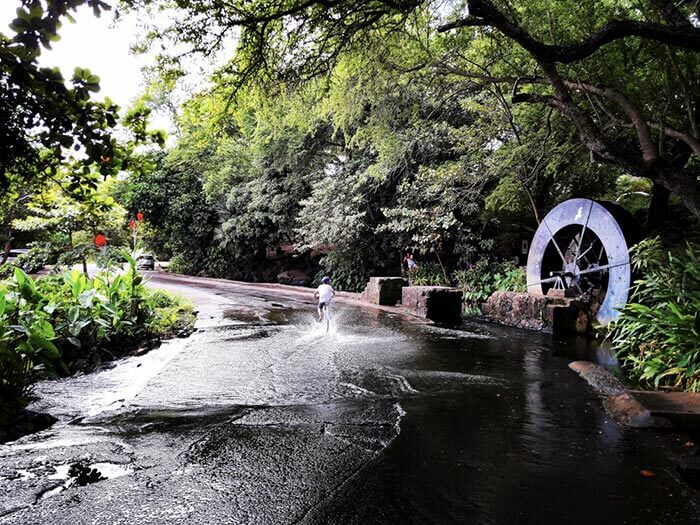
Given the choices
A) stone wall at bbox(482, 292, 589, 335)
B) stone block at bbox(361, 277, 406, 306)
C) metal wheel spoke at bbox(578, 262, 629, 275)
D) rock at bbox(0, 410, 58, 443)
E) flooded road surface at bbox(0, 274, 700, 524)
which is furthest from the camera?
stone block at bbox(361, 277, 406, 306)

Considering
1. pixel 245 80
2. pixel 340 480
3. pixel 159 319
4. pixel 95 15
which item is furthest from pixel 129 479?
pixel 159 319

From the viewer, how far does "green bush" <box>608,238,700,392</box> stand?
17.6 feet

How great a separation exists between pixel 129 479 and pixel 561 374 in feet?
17.7

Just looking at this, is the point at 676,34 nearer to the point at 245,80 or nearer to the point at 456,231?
the point at 245,80

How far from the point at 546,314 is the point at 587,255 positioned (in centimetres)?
381

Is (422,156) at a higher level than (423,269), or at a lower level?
higher

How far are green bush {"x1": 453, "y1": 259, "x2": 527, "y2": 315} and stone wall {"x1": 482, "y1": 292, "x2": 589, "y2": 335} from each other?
7.13 feet

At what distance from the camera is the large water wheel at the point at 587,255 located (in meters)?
10.3

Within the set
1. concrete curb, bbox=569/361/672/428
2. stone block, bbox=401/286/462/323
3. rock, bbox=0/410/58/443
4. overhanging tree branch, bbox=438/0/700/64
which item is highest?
overhanging tree branch, bbox=438/0/700/64

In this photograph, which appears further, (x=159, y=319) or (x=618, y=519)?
(x=159, y=319)

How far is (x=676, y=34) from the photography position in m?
4.83

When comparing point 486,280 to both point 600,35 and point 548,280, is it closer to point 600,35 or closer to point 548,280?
point 548,280

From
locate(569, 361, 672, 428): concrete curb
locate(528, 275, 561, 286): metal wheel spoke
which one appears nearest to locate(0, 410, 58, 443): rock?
locate(569, 361, 672, 428): concrete curb

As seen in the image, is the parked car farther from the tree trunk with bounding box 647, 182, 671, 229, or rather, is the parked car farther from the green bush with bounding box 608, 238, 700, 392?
the green bush with bounding box 608, 238, 700, 392
